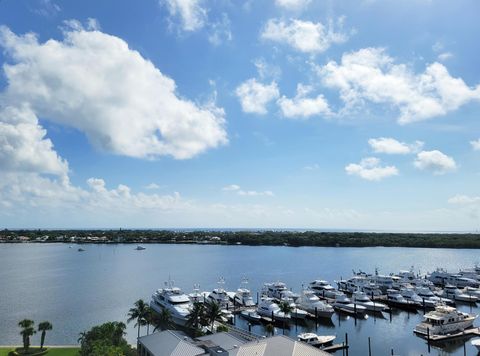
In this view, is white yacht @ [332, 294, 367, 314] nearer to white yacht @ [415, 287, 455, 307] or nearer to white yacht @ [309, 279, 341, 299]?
white yacht @ [309, 279, 341, 299]

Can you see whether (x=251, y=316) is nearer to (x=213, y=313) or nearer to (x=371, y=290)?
(x=213, y=313)

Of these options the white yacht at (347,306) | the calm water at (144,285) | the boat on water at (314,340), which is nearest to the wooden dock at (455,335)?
the calm water at (144,285)

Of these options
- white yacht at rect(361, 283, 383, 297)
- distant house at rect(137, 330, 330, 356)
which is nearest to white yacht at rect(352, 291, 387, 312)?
white yacht at rect(361, 283, 383, 297)

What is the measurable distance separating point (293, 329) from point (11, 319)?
46.7 meters

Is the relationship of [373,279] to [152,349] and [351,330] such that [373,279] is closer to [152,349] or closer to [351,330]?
[351,330]

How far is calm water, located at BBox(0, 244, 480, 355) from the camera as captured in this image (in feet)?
183

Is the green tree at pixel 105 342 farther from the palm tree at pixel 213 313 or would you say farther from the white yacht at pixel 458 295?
the white yacht at pixel 458 295

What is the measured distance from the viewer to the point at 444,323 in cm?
5566

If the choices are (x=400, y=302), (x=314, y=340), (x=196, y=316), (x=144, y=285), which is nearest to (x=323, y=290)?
(x=400, y=302)

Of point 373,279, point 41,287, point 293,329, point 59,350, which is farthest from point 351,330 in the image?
point 41,287

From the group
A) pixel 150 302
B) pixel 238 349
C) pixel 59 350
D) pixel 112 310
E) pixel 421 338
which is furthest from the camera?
pixel 150 302

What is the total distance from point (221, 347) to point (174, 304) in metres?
34.4

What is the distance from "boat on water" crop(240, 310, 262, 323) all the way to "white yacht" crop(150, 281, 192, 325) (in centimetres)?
956

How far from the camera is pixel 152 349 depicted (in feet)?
111
